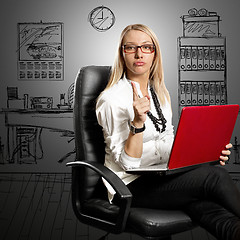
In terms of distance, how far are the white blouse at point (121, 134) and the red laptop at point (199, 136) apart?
0.48 feet

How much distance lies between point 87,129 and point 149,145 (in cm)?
29

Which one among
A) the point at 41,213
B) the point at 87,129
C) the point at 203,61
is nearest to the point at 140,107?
the point at 87,129

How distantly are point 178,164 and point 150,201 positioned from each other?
22 cm

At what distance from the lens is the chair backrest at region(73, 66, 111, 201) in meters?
1.89

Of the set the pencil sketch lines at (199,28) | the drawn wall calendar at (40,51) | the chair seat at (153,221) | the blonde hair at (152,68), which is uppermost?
the pencil sketch lines at (199,28)

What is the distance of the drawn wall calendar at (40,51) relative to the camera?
206 inches

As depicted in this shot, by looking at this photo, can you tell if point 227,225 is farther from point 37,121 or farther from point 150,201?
point 37,121

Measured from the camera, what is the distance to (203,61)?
16.8 ft

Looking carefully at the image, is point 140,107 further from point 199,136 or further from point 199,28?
point 199,28

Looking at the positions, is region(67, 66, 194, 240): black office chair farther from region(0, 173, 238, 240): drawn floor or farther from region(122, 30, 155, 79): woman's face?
region(0, 173, 238, 240): drawn floor

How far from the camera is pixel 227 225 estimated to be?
143 centimetres

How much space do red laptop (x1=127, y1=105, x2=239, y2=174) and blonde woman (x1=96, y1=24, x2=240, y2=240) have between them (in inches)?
2.5

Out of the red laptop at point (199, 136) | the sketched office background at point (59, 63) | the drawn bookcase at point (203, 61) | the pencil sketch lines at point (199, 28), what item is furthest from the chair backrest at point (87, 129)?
the pencil sketch lines at point (199, 28)

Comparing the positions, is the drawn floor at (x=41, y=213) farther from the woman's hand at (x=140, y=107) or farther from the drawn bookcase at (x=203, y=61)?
the drawn bookcase at (x=203, y=61)
